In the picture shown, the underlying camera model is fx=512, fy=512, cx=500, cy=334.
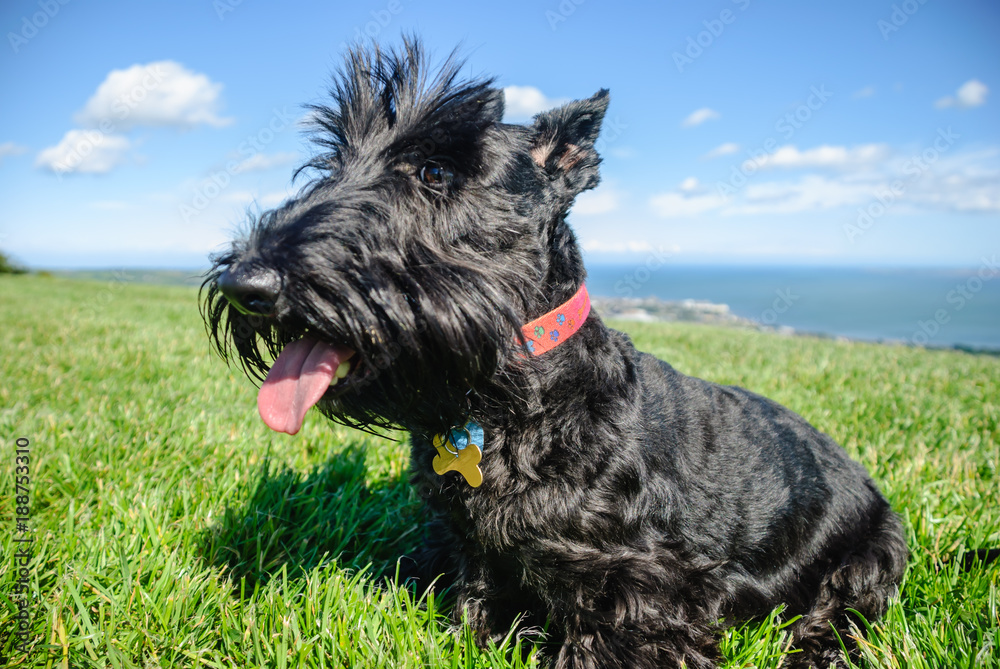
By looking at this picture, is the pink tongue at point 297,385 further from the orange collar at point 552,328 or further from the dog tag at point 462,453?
the orange collar at point 552,328

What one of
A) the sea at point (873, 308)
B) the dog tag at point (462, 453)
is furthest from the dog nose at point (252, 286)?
the sea at point (873, 308)

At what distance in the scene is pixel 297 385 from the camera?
5.66ft

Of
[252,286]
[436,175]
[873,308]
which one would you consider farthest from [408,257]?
[873,308]

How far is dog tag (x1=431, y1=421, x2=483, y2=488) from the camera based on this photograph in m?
1.97

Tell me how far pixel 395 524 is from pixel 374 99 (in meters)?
2.29

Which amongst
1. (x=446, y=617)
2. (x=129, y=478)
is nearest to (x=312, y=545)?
(x=446, y=617)

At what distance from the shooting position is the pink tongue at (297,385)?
→ 1.72 m

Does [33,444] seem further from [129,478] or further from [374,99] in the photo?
[374,99]

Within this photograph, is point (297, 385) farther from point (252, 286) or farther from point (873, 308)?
point (873, 308)

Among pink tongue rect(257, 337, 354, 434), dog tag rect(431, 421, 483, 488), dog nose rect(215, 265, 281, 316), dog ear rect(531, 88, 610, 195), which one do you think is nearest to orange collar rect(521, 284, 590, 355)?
dog tag rect(431, 421, 483, 488)

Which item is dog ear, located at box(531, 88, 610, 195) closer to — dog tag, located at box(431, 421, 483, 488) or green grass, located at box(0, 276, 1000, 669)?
dog tag, located at box(431, 421, 483, 488)

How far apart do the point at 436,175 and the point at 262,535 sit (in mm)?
2062

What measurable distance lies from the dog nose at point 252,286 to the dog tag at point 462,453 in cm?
84

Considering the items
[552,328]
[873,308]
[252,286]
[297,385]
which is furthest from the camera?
[873,308]
